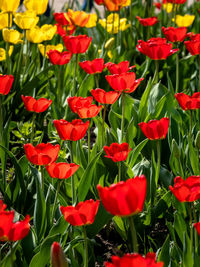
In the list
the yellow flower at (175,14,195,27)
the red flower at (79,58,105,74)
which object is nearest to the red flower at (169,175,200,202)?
the red flower at (79,58,105,74)

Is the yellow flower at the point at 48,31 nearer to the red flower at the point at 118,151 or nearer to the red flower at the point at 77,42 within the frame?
the red flower at the point at 77,42

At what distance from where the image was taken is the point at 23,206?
6.02ft

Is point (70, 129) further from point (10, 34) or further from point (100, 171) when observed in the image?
point (10, 34)

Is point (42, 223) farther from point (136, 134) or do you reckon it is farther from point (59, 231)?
point (136, 134)

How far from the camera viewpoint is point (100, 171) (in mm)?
1893

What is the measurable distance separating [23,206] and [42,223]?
0.98 feet

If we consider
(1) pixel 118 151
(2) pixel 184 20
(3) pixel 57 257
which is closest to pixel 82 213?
(3) pixel 57 257

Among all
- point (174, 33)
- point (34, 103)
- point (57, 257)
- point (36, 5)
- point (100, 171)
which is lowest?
point (100, 171)

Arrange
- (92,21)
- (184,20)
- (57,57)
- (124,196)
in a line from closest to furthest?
(124,196)
(57,57)
(92,21)
(184,20)

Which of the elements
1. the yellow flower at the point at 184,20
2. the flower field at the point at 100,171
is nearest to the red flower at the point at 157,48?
the flower field at the point at 100,171

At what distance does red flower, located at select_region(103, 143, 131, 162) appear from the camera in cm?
151

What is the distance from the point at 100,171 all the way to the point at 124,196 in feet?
2.97

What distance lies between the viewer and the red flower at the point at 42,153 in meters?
1.44

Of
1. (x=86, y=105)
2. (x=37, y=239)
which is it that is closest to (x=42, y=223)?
(x=37, y=239)
